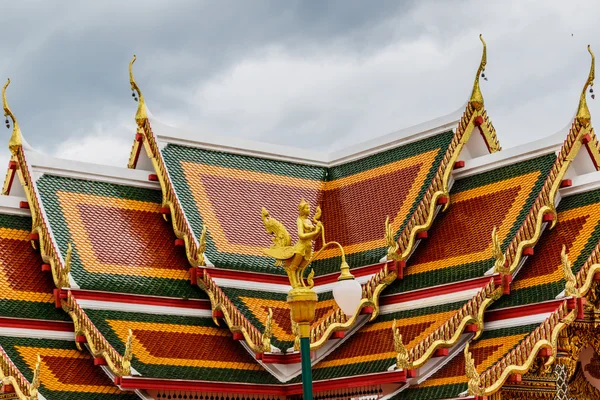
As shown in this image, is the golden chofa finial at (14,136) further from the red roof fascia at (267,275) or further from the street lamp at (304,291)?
the street lamp at (304,291)

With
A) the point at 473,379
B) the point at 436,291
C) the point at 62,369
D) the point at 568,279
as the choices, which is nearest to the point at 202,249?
the point at 62,369

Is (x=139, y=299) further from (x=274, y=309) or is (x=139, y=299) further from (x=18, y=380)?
(x=18, y=380)

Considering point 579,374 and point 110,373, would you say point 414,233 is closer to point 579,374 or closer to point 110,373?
point 579,374

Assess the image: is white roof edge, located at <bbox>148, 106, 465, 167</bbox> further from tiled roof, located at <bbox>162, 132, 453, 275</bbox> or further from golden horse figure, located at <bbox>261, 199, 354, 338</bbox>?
golden horse figure, located at <bbox>261, 199, 354, 338</bbox>

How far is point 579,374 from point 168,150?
7.45 metres

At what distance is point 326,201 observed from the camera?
73.6ft

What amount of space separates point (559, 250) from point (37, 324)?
7.35 metres

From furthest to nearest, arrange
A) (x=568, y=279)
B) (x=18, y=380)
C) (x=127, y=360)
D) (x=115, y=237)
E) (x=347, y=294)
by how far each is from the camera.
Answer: (x=115, y=237) → (x=127, y=360) → (x=18, y=380) → (x=568, y=279) → (x=347, y=294)

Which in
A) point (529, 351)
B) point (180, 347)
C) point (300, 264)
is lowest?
point (300, 264)

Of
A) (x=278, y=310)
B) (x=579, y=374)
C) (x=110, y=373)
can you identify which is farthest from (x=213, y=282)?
(x=579, y=374)

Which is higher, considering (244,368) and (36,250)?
(36,250)

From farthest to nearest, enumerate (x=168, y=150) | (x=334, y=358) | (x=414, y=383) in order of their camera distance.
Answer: (x=168, y=150) < (x=334, y=358) < (x=414, y=383)

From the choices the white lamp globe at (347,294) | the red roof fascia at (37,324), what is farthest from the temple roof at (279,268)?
the white lamp globe at (347,294)

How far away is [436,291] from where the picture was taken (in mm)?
18656
